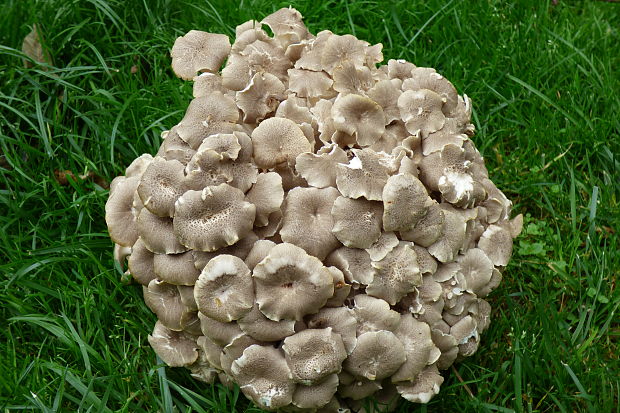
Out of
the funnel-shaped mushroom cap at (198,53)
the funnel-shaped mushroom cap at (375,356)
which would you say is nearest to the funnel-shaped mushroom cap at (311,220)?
the funnel-shaped mushroom cap at (375,356)

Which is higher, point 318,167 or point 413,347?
point 318,167

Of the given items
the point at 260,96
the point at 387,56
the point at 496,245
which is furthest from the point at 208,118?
the point at 387,56

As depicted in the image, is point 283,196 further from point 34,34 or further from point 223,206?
point 34,34

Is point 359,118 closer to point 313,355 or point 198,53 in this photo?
point 198,53

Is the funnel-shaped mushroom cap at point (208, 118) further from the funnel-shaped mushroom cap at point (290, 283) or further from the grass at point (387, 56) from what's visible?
the grass at point (387, 56)

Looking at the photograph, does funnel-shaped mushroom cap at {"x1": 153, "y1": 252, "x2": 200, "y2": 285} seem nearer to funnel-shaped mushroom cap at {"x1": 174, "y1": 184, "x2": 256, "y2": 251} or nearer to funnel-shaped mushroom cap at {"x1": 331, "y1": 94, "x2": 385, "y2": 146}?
funnel-shaped mushroom cap at {"x1": 174, "y1": 184, "x2": 256, "y2": 251}

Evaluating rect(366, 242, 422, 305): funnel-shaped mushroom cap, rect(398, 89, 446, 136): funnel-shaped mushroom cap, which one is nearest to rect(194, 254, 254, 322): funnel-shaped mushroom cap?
rect(366, 242, 422, 305): funnel-shaped mushroom cap
